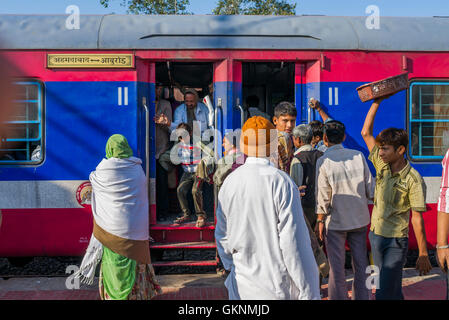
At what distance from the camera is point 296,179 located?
4.23 meters

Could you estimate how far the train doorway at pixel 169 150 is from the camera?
584 cm

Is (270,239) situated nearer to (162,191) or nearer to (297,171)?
(297,171)

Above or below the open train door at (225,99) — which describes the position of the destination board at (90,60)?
above

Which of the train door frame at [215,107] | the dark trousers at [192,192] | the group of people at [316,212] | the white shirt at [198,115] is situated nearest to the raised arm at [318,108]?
the group of people at [316,212]

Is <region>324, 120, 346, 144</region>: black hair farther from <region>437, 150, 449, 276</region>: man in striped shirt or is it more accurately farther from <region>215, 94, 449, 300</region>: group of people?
<region>437, 150, 449, 276</region>: man in striped shirt

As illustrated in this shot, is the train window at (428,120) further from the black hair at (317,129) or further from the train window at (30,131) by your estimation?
the train window at (30,131)

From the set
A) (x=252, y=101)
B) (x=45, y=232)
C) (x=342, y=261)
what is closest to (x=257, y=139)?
(x=342, y=261)

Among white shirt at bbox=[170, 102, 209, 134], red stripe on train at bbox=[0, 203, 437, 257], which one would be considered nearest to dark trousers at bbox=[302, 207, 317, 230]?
white shirt at bbox=[170, 102, 209, 134]

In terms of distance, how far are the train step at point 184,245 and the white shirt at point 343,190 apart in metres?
1.67

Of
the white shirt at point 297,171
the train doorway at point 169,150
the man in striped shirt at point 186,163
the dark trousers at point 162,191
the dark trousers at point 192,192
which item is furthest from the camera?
the dark trousers at point 162,191

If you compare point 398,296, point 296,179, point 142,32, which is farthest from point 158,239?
point 398,296

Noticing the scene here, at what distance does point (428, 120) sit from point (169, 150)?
329 cm

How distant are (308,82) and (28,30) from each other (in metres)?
3.46

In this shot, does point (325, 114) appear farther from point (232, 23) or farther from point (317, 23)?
point (232, 23)
